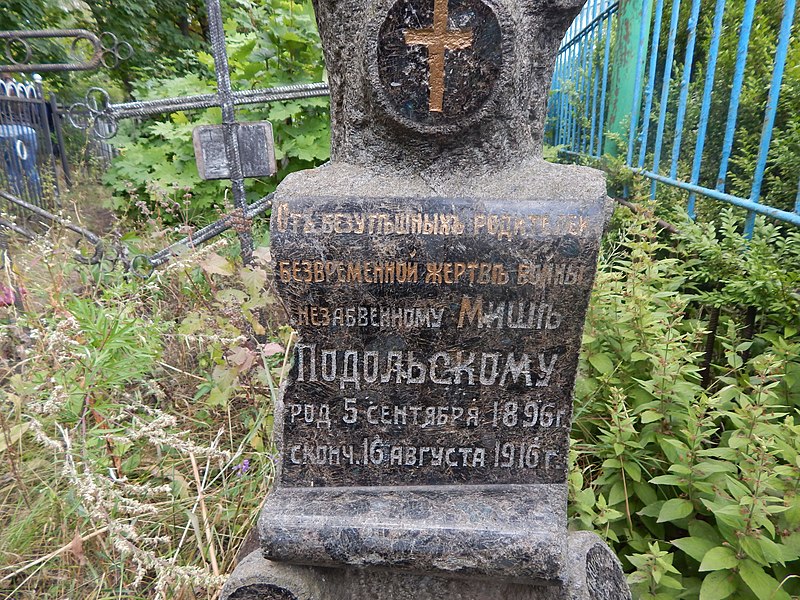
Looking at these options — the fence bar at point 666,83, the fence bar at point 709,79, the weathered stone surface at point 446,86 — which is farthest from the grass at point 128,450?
the fence bar at point 666,83

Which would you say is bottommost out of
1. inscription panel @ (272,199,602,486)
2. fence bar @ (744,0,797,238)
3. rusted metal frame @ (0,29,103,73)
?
inscription panel @ (272,199,602,486)

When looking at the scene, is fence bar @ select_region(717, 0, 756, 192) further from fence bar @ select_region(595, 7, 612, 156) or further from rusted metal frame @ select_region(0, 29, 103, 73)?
rusted metal frame @ select_region(0, 29, 103, 73)

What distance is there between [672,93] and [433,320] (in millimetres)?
2820

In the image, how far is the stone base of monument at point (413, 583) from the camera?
4.59 ft

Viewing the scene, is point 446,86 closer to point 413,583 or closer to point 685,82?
point 413,583

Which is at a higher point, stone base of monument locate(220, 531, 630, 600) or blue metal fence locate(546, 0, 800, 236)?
blue metal fence locate(546, 0, 800, 236)

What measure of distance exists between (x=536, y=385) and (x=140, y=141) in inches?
195

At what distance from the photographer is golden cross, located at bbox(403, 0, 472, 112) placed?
1.22 meters

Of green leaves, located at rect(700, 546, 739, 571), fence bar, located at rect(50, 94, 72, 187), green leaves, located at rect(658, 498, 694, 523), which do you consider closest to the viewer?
green leaves, located at rect(700, 546, 739, 571)

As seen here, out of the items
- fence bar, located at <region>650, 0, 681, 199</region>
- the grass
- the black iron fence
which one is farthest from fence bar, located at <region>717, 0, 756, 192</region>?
the black iron fence

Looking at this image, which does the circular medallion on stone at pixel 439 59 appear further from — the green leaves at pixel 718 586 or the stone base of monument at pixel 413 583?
the green leaves at pixel 718 586

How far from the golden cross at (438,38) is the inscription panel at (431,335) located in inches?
12.5

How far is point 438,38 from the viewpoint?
1.24 m

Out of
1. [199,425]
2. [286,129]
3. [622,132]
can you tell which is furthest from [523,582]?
[286,129]
